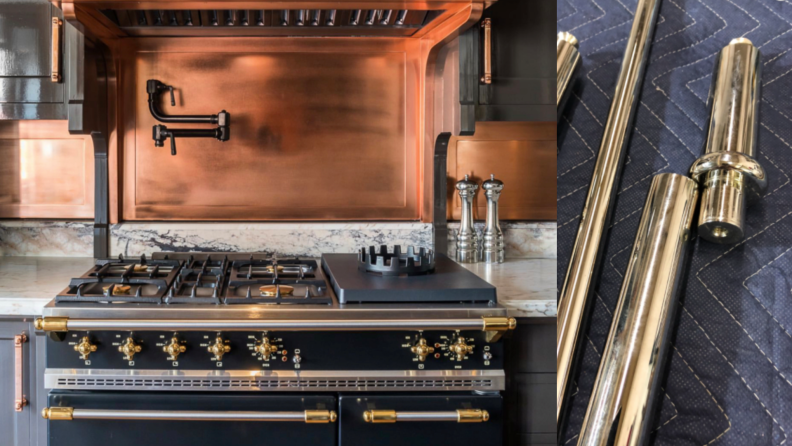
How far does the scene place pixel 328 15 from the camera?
150cm

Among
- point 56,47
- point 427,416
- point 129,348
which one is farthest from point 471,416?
point 56,47

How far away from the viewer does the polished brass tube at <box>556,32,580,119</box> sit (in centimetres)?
79

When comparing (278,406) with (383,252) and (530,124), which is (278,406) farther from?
(530,124)

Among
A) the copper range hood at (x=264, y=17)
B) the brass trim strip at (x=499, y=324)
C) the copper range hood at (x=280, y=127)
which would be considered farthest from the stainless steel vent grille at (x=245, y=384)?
the copper range hood at (x=264, y=17)

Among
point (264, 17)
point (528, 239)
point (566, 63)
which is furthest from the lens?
point (528, 239)

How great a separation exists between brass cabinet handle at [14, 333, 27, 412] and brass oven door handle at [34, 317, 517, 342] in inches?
4.8

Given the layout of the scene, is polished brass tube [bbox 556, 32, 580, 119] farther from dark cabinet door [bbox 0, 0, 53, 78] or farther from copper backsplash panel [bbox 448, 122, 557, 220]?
dark cabinet door [bbox 0, 0, 53, 78]

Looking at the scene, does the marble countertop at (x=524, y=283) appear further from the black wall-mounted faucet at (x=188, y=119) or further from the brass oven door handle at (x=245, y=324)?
the black wall-mounted faucet at (x=188, y=119)

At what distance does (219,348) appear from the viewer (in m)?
1.06

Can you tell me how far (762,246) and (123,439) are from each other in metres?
1.04

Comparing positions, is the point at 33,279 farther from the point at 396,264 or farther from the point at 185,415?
the point at 396,264

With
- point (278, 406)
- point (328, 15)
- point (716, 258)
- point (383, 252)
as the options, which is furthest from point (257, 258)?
point (716, 258)

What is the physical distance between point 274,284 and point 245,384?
20 cm

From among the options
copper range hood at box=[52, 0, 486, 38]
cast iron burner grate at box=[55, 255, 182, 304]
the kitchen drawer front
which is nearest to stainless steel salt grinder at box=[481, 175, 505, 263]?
copper range hood at box=[52, 0, 486, 38]
